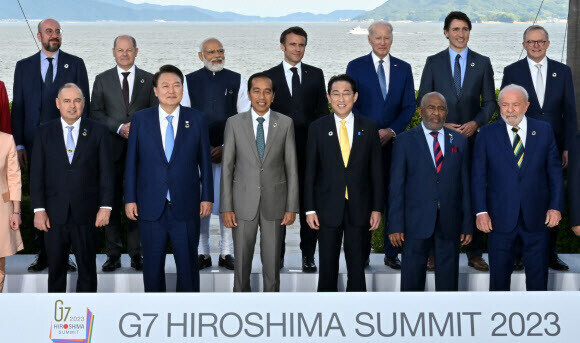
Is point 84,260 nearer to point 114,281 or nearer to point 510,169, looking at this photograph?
point 114,281

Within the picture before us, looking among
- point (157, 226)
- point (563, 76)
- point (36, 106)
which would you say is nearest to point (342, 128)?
point (157, 226)

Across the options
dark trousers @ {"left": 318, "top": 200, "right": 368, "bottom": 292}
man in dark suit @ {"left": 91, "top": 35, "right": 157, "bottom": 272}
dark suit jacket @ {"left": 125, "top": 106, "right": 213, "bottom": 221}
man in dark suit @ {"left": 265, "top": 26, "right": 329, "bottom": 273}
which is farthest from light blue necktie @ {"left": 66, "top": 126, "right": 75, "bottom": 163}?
dark trousers @ {"left": 318, "top": 200, "right": 368, "bottom": 292}

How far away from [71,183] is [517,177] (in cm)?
282

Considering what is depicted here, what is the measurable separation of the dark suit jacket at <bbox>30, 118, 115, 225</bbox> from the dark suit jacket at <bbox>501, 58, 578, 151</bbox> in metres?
2.89

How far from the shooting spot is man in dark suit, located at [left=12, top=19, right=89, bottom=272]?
5.39 metres

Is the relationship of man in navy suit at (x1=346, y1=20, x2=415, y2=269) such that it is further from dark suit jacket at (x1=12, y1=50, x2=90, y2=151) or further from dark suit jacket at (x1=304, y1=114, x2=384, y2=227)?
dark suit jacket at (x1=12, y1=50, x2=90, y2=151)

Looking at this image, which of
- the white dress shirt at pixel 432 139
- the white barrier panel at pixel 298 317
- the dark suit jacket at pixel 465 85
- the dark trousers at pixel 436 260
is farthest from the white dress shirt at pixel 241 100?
the white barrier panel at pixel 298 317

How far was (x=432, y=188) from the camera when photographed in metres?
4.77

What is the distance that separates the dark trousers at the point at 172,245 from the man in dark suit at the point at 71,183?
12.7 inches

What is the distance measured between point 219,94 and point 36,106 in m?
1.30

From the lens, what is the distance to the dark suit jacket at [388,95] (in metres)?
5.40

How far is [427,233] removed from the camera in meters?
4.80

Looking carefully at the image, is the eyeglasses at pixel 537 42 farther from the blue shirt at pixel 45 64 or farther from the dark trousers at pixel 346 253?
the blue shirt at pixel 45 64

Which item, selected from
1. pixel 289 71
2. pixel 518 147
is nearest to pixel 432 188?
pixel 518 147
